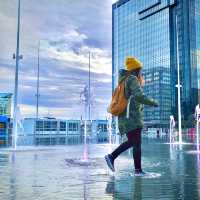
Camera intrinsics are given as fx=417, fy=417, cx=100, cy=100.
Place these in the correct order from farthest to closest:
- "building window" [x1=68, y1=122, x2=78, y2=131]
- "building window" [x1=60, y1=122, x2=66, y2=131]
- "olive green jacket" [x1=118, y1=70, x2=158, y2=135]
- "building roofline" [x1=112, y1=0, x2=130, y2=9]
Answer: "building roofline" [x1=112, y1=0, x2=130, y2=9], "building window" [x1=68, y1=122, x2=78, y2=131], "building window" [x1=60, y1=122, x2=66, y2=131], "olive green jacket" [x1=118, y1=70, x2=158, y2=135]

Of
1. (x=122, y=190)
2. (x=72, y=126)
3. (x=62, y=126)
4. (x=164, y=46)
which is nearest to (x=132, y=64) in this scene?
(x=122, y=190)

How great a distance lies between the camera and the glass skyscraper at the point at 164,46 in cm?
9356

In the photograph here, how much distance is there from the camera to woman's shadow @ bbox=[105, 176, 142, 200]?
5215 mm

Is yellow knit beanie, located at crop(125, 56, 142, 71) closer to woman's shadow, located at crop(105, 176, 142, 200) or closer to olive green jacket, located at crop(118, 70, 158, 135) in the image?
olive green jacket, located at crop(118, 70, 158, 135)

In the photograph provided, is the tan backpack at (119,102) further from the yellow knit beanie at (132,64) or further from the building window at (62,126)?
the building window at (62,126)

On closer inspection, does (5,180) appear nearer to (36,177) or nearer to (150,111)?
(36,177)

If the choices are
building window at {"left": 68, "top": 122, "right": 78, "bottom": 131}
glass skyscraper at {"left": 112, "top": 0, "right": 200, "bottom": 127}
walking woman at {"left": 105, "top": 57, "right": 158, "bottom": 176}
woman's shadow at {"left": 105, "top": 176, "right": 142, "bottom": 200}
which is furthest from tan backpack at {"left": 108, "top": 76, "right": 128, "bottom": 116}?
building window at {"left": 68, "top": 122, "right": 78, "bottom": 131}

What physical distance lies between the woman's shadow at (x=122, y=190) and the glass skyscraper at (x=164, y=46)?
81.6 m

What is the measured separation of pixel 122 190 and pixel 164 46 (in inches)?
3807

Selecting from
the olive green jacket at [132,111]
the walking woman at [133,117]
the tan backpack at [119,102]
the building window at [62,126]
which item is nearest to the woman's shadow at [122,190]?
the walking woman at [133,117]

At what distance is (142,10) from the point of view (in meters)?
107

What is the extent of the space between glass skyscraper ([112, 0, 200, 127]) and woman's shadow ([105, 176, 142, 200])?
8160cm

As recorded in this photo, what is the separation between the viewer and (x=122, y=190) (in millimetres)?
5734

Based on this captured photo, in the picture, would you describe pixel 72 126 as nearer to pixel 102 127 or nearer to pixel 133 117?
pixel 102 127
